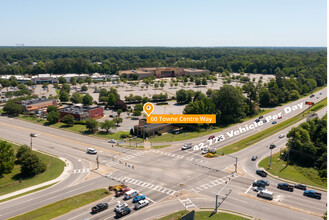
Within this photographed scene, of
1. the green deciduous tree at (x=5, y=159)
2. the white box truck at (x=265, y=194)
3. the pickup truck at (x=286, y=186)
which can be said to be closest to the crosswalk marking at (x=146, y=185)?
the white box truck at (x=265, y=194)

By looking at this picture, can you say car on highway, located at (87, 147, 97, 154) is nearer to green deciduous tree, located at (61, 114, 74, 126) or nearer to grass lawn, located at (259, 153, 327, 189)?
green deciduous tree, located at (61, 114, 74, 126)

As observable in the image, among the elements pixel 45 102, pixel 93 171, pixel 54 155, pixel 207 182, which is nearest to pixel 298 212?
pixel 207 182

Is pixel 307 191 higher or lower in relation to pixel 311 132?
lower

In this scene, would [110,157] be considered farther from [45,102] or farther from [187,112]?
[45,102]

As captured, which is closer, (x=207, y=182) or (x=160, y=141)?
(x=207, y=182)

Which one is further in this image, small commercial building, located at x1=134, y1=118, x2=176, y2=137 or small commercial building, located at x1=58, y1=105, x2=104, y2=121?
small commercial building, located at x1=58, y1=105, x2=104, y2=121

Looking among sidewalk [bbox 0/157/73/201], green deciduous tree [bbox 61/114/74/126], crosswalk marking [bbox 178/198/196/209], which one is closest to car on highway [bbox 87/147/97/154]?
sidewalk [bbox 0/157/73/201]
